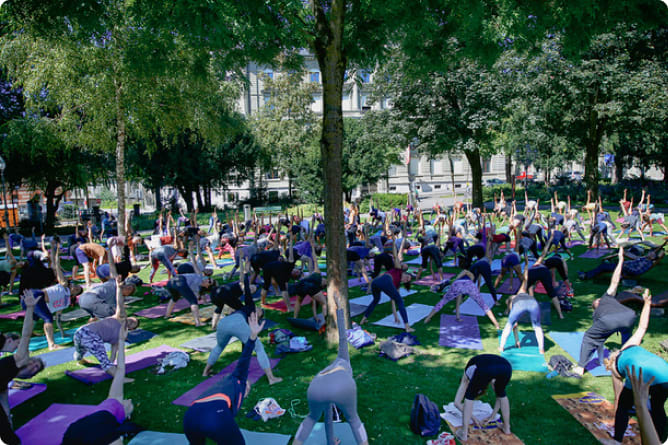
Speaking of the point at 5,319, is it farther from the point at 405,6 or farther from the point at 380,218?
the point at 380,218

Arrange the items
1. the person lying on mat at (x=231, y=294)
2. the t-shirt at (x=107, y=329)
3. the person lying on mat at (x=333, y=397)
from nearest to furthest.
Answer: the person lying on mat at (x=333, y=397), the t-shirt at (x=107, y=329), the person lying on mat at (x=231, y=294)

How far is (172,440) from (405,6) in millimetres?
7232

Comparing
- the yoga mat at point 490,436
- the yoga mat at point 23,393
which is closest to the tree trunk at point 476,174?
the yoga mat at point 490,436

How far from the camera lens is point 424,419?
5098 mm

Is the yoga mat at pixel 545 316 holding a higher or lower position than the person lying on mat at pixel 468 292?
lower

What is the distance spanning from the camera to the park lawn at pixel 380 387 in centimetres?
526

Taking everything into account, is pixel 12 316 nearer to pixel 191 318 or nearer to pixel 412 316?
pixel 191 318

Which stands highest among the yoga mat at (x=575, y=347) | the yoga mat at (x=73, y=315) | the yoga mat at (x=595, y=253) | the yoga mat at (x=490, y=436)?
the yoga mat at (x=595, y=253)

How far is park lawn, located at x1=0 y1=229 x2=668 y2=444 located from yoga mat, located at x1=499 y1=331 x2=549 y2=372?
19cm

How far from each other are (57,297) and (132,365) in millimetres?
2339

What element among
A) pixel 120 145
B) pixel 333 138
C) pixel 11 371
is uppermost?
pixel 120 145

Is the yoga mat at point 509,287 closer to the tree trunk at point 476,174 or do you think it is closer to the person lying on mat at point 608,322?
the person lying on mat at point 608,322

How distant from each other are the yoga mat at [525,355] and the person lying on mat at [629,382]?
207 cm

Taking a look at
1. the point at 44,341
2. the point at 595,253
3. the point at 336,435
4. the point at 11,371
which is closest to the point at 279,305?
the point at 44,341
